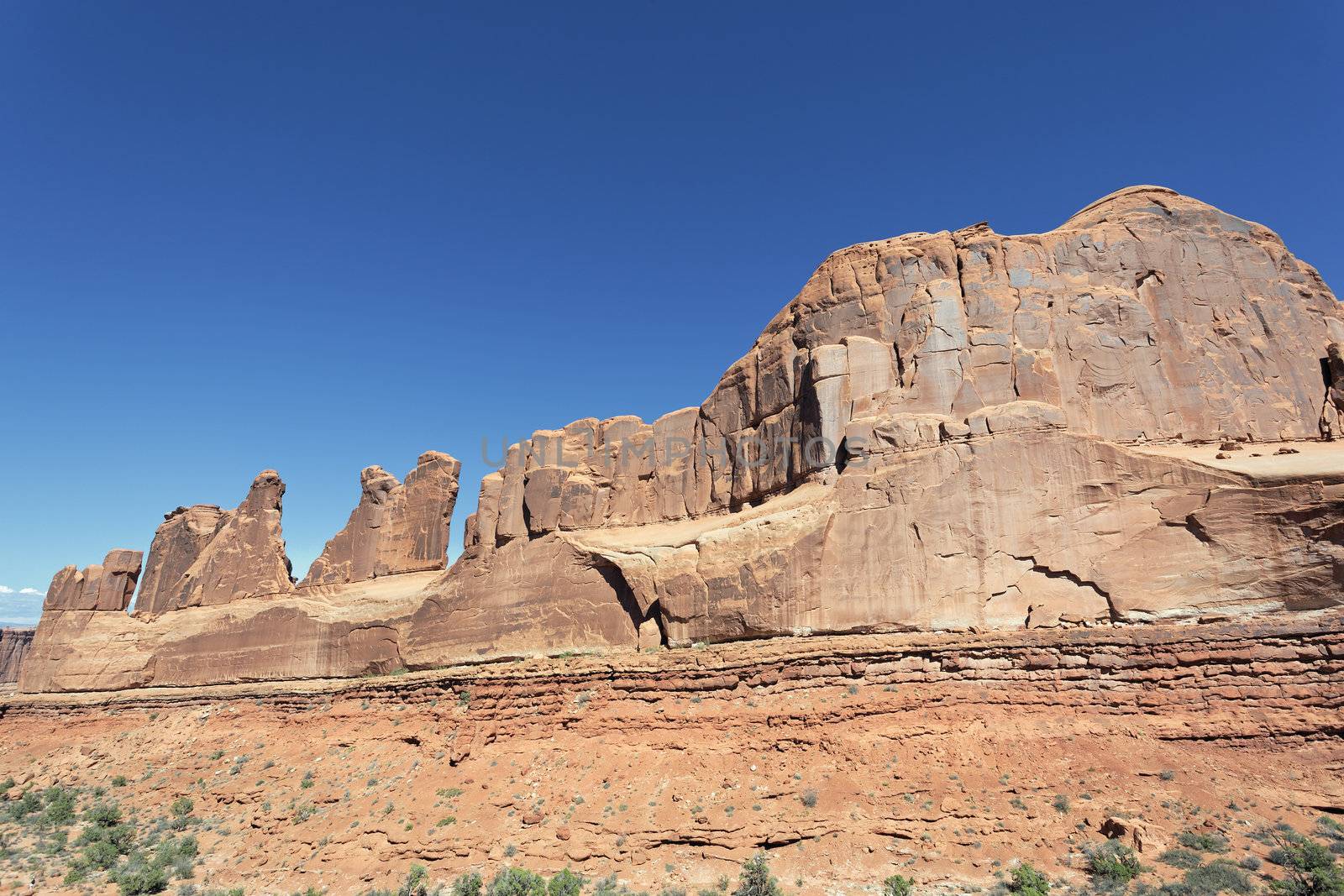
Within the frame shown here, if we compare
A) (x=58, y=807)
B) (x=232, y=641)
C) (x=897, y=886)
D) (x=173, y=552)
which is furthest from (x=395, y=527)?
(x=897, y=886)

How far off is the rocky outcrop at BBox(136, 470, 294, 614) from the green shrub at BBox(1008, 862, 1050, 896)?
101 feet

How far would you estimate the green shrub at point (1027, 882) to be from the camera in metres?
13.1

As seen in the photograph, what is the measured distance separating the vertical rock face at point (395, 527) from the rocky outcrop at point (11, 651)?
5094 cm

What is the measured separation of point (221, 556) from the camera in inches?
1458

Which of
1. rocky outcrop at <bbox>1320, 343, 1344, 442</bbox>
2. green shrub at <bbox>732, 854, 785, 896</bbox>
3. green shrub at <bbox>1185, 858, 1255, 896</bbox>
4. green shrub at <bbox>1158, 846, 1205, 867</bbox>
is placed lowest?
green shrub at <bbox>732, 854, 785, 896</bbox>

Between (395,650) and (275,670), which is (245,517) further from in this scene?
(395,650)

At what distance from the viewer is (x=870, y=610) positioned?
19641 millimetres

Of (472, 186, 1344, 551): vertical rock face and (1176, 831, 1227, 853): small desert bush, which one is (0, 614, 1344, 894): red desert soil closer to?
(1176, 831, 1227, 853): small desert bush

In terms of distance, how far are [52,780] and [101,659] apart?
6936 mm

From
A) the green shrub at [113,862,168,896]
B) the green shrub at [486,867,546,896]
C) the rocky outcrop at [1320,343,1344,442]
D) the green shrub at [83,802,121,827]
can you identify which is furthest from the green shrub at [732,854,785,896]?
the green shrub at [83,802,121,827]

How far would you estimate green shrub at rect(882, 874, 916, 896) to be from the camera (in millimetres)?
13573

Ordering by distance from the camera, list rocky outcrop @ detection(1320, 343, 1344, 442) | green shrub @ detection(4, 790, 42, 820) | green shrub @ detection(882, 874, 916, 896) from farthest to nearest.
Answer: green shrub @ detection(4, 790, 42, 820), rocky outcrop @ detection(1320, 343, 1344, 442), green shrub @ detection(882, 874, 916, 896)

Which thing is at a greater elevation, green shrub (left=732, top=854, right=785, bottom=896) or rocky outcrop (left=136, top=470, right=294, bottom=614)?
rocky outcrop (left=136, top=470, right=294, bottom=614)

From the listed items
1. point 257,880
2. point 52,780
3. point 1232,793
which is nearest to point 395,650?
point 257,880
